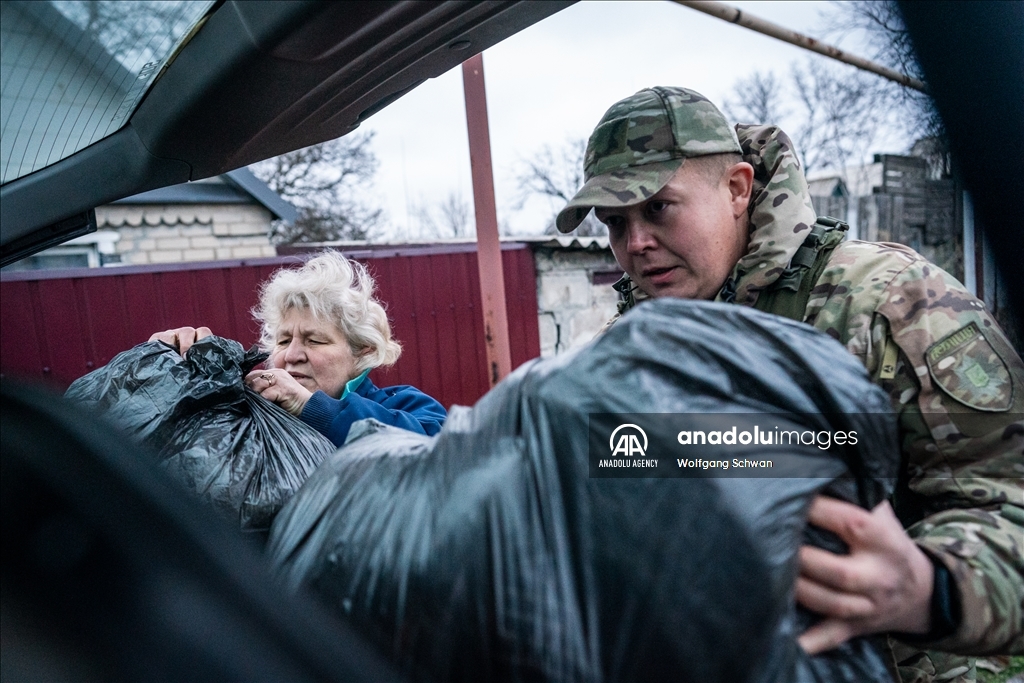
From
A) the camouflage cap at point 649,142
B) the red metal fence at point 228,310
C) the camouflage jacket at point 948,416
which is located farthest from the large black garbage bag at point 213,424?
the red metal fence at point 228,310

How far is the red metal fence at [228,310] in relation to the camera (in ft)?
14.3

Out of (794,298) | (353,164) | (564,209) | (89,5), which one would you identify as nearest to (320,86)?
(89,5)

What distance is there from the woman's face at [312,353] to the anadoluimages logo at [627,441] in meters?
1.50

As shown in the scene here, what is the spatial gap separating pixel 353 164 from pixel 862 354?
18.2 meters

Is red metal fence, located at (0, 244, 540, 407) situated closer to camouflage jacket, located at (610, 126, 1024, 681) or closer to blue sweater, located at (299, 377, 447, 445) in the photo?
blue sweater, located at (299, 377, 447, 445)

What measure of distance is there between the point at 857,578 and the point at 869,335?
590 millimetres

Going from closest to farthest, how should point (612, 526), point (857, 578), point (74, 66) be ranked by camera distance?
point (612, 526) → point (857, 578) → point (74, 66)

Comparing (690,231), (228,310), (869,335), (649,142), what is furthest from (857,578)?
(228,310)

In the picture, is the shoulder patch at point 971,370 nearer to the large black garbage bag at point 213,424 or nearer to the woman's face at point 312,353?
the large black garbage bag at point 213,424

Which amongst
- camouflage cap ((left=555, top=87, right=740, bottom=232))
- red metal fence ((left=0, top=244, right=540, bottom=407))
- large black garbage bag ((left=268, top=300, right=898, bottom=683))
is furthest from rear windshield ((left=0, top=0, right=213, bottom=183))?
red metal fence ((left=0, top=244, right=540, bottom=407))

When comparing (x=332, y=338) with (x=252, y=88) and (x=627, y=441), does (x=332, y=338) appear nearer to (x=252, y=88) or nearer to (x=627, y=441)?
(x=252, y=88)

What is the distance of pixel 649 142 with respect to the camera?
1540mm

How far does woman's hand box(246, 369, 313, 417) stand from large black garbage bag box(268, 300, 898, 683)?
35.6 inches

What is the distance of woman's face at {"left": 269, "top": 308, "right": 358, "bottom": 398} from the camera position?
2.07 meters
